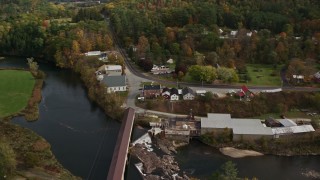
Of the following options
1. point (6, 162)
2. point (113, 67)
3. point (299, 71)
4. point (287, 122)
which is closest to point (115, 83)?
point (113, 67)

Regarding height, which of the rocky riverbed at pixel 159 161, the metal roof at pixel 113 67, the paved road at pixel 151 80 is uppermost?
the metal roof at pixel 113 67

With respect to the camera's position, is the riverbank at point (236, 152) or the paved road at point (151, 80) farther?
the paved road at point (151, 80)

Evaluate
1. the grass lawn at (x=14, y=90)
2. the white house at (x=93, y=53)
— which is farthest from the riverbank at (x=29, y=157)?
the white house at (x=93, y=53)

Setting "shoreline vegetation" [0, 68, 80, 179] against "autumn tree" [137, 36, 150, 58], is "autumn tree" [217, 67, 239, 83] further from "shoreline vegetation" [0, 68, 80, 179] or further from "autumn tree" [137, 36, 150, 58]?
"shoreline vegetation" [0, 68, 80, 179]

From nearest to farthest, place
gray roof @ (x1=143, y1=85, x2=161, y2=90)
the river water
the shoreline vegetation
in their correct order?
the shoreline vegetation
the river water
gray roof @ (x1=143, y1=85, x2=161, y2=90)

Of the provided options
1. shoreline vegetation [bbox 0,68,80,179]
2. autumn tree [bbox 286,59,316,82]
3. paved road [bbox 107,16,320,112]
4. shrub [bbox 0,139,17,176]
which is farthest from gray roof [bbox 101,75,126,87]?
autumn tree [bbox 286,59,316,82]

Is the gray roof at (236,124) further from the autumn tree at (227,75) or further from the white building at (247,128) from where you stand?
the autumn tree at (227,75)
